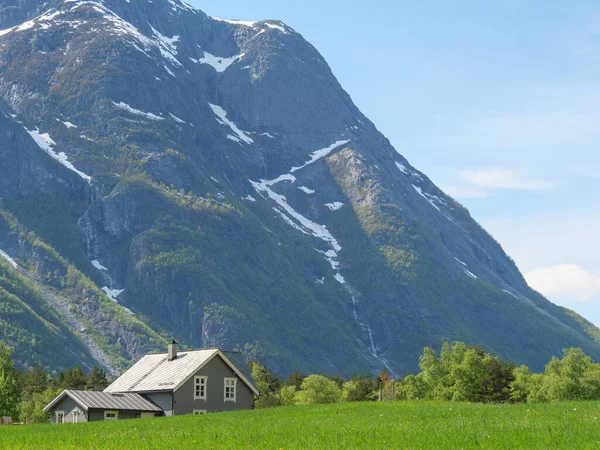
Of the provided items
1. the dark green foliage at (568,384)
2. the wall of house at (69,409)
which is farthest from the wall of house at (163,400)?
the dark green foliage at (568,384)

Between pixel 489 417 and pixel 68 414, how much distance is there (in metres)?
45.9

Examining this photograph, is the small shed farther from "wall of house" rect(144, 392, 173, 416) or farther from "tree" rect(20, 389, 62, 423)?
"tree" rect(20, 389, 62, 423)

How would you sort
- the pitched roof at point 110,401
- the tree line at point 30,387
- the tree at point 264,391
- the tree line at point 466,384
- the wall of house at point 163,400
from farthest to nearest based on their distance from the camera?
the tree at point 264,391
the tree line at point 466,384
the tree line at point 30,387
the wall of house at point 163,400
the pitched roof at point 110,401

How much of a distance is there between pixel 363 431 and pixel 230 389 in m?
50.2

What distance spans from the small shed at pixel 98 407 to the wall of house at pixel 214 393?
2437 mm

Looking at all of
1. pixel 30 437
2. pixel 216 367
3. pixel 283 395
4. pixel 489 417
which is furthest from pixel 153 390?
pixel 283 395

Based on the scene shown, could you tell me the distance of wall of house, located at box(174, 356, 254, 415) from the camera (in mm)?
80625

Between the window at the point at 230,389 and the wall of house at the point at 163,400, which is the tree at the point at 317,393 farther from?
the wall of house at the point at 163,400

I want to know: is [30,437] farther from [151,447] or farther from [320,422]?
[320,422]

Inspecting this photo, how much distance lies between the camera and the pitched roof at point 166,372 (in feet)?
266

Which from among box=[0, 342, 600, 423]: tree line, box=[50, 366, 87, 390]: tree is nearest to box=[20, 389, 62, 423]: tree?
box=[0, 342, 600, 423]: tree line

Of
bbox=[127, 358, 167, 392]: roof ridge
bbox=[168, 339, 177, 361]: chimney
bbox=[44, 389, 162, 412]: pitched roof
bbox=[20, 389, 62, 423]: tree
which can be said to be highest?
bbox=[168, 339, 177, 361]: chimney

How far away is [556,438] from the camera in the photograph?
30.7 m

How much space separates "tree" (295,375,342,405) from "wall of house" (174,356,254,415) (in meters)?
58.8
